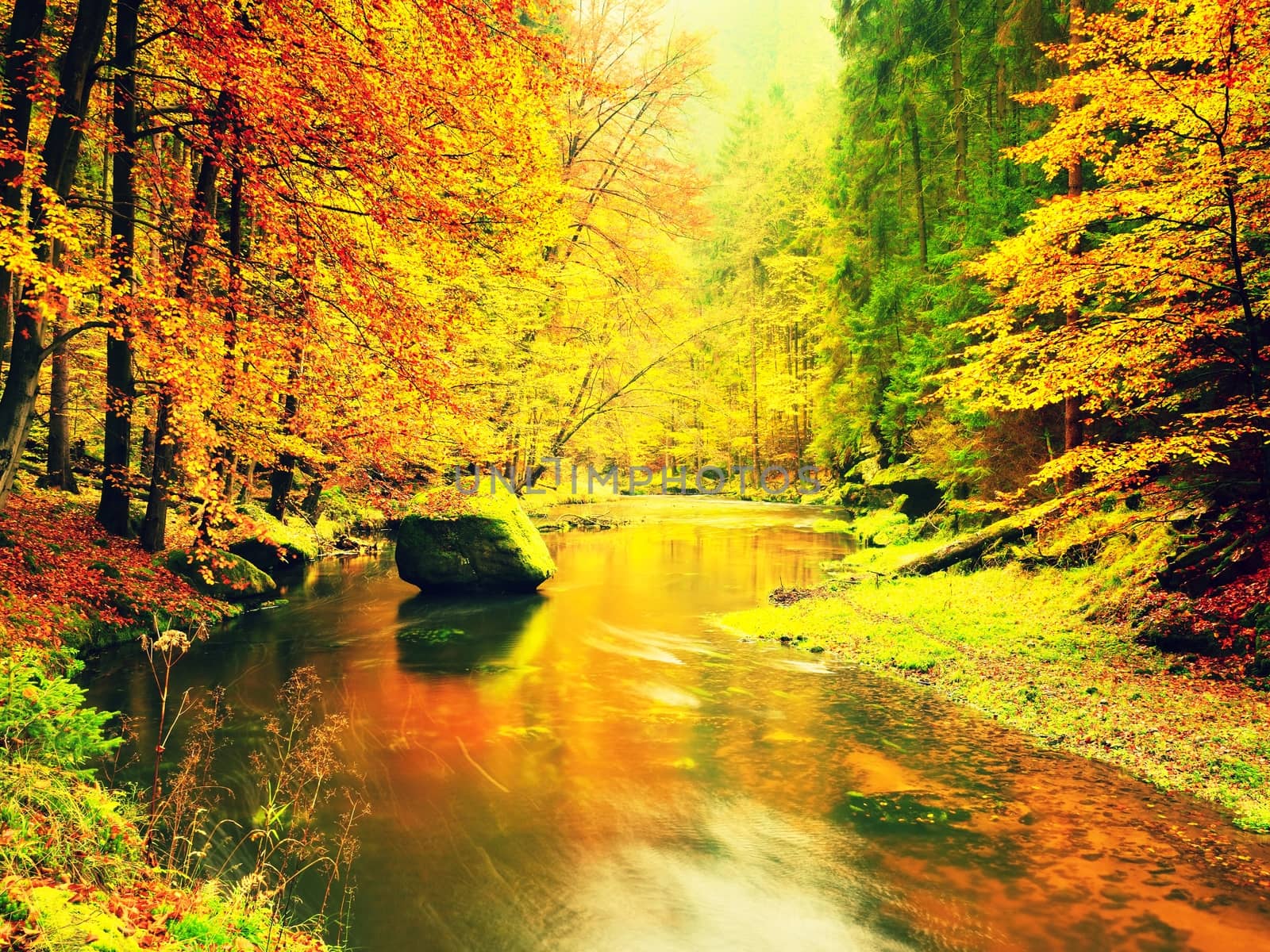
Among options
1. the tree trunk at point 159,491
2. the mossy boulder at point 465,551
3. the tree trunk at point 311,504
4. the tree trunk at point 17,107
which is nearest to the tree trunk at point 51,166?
the tree trunk at point 17,107

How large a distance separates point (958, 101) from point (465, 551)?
1789 centimetres

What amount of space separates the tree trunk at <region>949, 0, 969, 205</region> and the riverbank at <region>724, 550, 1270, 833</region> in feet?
40.7

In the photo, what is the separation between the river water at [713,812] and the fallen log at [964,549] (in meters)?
4.44

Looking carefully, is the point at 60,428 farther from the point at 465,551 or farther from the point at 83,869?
the point at 83,869

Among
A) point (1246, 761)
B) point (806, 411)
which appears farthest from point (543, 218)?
point (806, 411)

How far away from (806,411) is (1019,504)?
88.2 feet

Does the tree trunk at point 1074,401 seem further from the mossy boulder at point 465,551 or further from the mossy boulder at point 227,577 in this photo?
the mossy boulder at point 227,577

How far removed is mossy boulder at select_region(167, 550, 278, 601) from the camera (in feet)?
35.0

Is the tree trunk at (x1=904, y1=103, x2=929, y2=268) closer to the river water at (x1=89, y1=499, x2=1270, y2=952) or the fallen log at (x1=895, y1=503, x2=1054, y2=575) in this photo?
the fallen log at (x1=895, y1=503, x2=1054, y2=575)

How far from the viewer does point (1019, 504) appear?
1267 cm

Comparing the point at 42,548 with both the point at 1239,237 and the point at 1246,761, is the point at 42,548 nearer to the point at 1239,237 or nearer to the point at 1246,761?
the point at 1246,761

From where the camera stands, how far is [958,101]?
18.9m

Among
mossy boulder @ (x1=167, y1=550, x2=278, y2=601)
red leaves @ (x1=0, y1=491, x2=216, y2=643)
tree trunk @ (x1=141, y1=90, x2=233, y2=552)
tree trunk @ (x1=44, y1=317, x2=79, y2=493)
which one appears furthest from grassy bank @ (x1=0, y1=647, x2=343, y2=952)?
tree trunk @ (x1=44, y1=317, x2=79, y2=493)

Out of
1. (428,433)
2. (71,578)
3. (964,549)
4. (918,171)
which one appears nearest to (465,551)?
(428,433)
